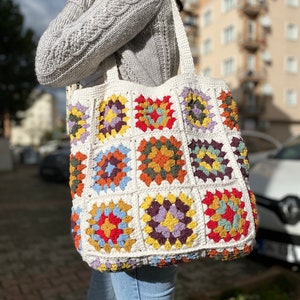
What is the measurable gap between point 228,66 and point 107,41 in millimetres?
31023

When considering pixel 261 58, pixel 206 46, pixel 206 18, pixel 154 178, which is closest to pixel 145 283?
pixel 154 178

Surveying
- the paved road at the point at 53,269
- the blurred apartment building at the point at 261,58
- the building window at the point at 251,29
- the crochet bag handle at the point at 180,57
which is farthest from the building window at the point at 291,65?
the crochet bag handle at the point at 180,57

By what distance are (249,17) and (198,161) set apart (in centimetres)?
3090

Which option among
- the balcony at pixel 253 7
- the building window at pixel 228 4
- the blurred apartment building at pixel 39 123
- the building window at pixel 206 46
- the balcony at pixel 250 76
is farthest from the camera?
the blurred apartment building at pixel 39 123

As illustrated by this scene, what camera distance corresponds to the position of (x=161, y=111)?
3.76ft

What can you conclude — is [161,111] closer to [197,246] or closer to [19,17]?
→ [197,246]

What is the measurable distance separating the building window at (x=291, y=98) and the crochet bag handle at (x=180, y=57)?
31439 millimetres

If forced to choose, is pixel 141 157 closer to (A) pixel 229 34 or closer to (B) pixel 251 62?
(B) pixel 251 62

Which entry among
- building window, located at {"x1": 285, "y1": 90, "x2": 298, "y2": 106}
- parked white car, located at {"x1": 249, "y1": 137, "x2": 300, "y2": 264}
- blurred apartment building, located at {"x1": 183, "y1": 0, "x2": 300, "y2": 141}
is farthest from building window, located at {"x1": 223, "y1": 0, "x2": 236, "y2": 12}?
parked white car, located at {"x1": 249, "y1": 137, "x2": 300, "y2": 264}

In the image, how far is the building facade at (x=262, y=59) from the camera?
29.0m

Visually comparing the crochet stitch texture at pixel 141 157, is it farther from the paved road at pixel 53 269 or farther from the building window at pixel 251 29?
the building window at pixel 251 29

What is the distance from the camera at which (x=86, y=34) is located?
1.10 metres

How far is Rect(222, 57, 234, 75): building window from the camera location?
3028 cm

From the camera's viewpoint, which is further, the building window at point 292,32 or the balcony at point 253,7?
the building window at point 292,32
